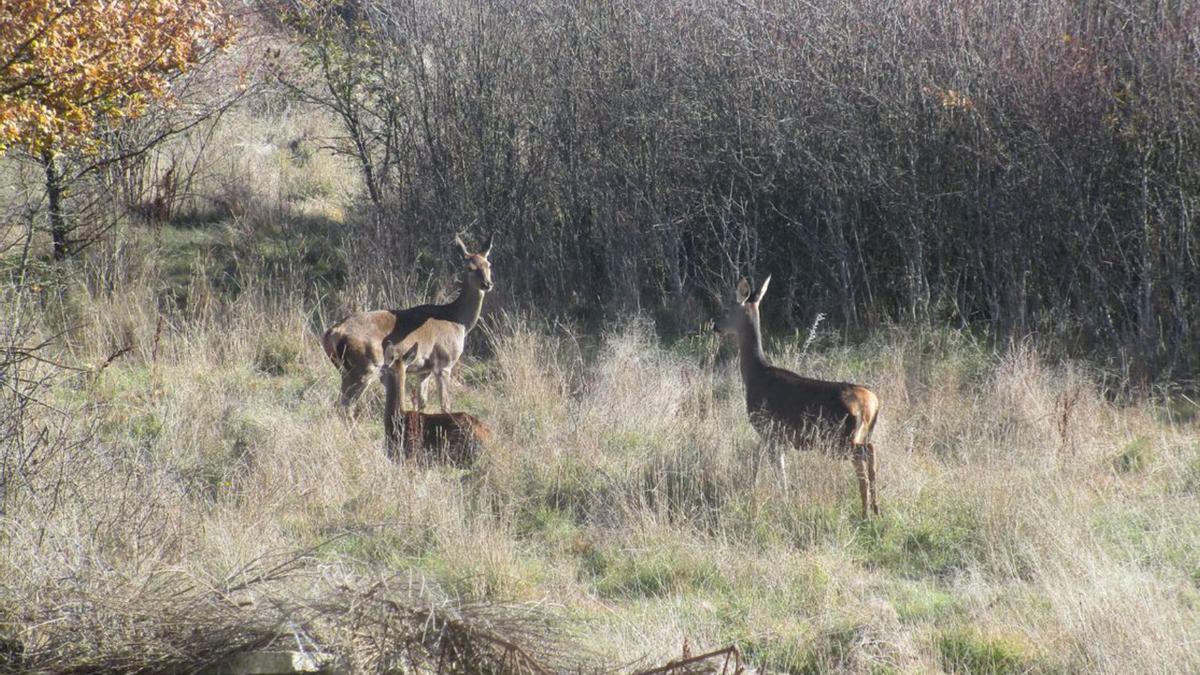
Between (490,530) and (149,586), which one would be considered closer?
(149,586)

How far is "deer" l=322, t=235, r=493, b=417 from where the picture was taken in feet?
36.4

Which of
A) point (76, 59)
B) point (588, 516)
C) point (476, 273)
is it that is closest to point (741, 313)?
point (588, 516)

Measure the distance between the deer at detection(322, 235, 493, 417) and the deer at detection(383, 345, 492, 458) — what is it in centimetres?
73

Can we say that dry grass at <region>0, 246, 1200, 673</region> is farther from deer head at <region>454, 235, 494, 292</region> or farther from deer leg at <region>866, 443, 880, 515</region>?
deer head at <region>454, 235, 494, 292</region>

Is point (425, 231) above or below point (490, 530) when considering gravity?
above

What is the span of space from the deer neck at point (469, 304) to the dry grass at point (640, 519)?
29.9 inches

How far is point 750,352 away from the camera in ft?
31.7

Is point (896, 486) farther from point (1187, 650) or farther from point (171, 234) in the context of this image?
point (171, 234)

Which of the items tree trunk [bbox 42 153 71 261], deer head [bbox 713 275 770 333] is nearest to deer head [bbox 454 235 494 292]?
deer head [bbox 713 275 770 333]

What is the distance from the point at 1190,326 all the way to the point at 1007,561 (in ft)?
20.2

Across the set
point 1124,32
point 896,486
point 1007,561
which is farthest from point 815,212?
point 1007,561

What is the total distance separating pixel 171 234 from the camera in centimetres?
1602

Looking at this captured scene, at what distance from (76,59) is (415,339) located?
13.3ft

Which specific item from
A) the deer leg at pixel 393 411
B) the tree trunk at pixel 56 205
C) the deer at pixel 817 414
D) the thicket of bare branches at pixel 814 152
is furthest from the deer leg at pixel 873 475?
the tree trunk at pixel 56 205
